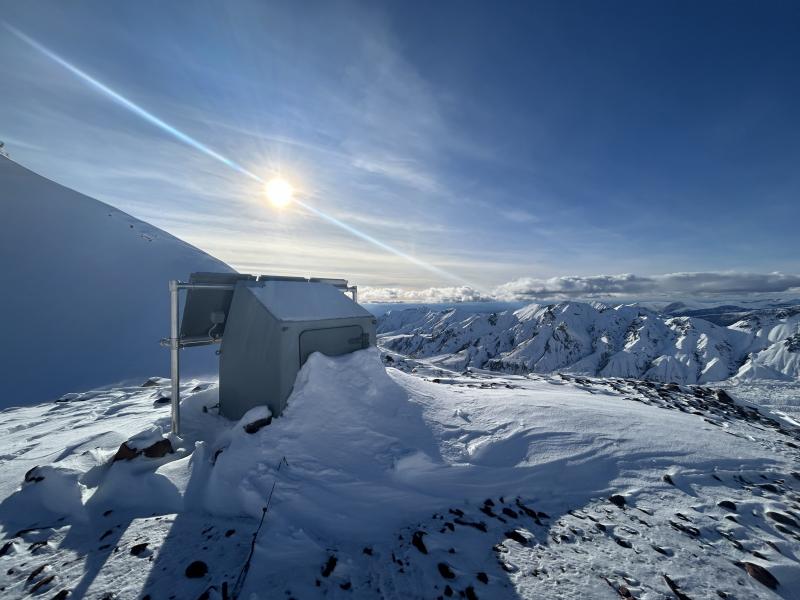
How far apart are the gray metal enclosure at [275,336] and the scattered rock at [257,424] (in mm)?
277

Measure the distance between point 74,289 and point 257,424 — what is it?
80.8 ft

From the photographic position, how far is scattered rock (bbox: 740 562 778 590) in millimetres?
3473

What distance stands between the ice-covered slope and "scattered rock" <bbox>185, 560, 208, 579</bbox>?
16982 mm

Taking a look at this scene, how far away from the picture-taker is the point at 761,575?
354 cm

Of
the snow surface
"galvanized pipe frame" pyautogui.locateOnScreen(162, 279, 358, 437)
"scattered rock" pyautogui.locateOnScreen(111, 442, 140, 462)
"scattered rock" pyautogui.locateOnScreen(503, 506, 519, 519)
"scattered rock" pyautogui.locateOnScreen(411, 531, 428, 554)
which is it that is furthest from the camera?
"galvanized pipe frame" pyautogui.locateOnScreen(162, 279, 358, 437)

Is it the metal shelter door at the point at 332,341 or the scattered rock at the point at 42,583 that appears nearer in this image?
the scattered rock at the point at 42,583

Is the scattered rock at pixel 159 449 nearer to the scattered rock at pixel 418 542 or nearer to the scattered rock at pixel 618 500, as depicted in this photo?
the scattered rock at pixel 418 542

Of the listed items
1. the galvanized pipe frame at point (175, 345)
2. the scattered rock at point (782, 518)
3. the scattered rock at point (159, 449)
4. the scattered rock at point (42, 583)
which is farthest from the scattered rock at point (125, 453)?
the scattered rock at point (782, 518)

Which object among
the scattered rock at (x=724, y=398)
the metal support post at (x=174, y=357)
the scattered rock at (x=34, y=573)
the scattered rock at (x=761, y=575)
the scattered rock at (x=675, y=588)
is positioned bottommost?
the scattered rock at (x=724, y=398)

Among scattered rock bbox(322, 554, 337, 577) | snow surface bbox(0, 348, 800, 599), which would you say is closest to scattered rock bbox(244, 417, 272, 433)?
snow surface bbox(0, 348, 800, 599)

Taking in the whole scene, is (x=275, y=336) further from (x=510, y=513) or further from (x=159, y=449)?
(x=510, y=513)

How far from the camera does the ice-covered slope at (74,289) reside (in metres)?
16.5

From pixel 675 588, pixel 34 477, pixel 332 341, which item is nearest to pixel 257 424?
pixel 332 341

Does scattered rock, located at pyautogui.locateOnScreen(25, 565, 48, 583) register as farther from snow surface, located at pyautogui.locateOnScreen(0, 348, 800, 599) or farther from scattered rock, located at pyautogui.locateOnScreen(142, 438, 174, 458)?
scattered rock, located at pyautogui.locateOnScreen(142, 438, 174, 458)
